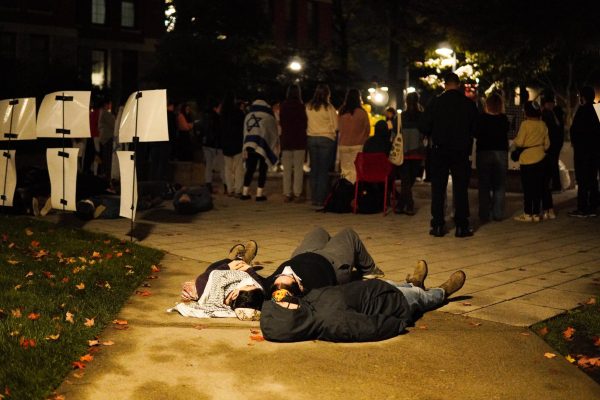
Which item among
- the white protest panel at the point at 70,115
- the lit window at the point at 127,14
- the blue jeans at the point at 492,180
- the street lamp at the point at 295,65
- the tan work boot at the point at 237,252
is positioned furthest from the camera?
the lit window at the point at 127,14

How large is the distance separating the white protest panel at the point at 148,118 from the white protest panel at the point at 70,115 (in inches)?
31.5

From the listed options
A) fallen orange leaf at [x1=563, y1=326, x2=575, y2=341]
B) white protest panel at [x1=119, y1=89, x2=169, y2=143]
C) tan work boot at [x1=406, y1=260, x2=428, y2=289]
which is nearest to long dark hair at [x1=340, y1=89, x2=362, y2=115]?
white protest panel at [x1=119, y1=89, x2=169, y2=143]

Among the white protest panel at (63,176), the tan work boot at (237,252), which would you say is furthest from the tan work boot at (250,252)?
the white protest panel at (63,176)

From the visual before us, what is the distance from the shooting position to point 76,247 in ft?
35.1

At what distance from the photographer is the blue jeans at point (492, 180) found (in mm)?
13602

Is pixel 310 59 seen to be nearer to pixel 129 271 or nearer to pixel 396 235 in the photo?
pixel 396 235

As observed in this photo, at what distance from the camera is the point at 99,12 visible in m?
44.6

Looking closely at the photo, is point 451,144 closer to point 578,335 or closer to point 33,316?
point 578,335

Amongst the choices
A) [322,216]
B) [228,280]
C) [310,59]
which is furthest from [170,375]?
[310,59]

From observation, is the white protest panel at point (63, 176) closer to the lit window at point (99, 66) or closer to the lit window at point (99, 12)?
the lit window at point (99, 66)

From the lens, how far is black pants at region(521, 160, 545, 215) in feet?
44.9

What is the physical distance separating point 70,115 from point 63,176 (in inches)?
29.7

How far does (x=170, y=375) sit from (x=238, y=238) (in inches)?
240

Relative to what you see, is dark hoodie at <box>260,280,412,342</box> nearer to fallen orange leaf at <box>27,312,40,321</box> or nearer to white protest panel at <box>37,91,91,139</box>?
fallen orange leaf at <box>27,312,40,321</box>
